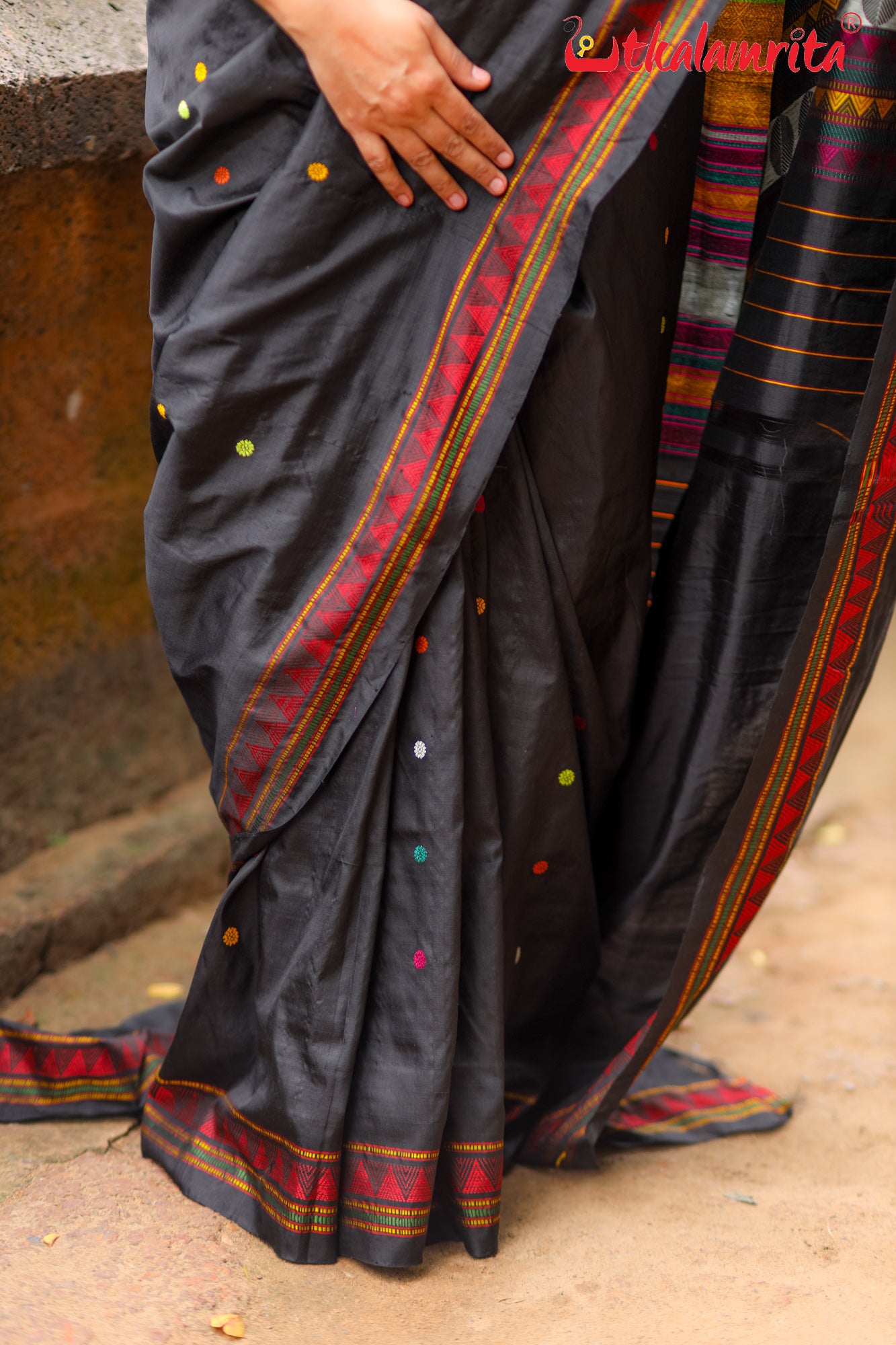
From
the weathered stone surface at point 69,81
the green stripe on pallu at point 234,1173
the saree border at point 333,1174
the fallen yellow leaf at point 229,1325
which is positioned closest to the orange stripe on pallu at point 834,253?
the weathered stone surface at point 69,81

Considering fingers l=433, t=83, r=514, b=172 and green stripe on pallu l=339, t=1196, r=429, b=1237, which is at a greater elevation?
fingers l=433, t=83, r=514, b=172

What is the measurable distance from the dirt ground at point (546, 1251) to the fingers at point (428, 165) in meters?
→ 1.10

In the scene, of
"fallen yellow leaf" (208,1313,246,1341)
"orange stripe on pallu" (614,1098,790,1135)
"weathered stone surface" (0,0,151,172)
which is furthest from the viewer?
"orange stripe on pallu" (614,1098,790,1135)

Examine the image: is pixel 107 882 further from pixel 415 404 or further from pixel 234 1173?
pixel 415 404

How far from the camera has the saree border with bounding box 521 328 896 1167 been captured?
1220 mm

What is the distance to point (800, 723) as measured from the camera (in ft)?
4.21

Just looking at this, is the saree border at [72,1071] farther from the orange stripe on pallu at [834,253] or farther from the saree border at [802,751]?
the orange stripe on pallu at [834,253]

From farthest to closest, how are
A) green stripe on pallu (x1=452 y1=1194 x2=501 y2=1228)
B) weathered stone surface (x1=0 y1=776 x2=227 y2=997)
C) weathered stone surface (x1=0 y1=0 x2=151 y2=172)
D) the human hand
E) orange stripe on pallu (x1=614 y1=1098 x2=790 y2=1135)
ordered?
weathered stone surface (x1=0 y1=776 x2=227 y2=997) → orange stripe on pallu (x1=614 y1=1098 x2=790 y2=1135) → weathered stone surface (x1=0 y1=0 x2=151 y2=172) → green stripe on pallu (x1=452 y1=1194 x2=501 y2=1228) → the human hand

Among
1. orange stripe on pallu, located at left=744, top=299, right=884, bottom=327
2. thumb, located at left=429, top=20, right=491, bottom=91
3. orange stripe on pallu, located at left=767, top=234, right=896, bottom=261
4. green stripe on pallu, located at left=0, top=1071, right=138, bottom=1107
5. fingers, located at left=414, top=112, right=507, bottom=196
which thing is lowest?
green stripe on pallu, located at left=0, top=1071, right=138, bottom=1107

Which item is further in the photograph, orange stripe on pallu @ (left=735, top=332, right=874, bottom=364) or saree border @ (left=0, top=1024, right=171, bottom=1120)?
saree border @ (left=0, top=1024, right=171, bottom=1120)

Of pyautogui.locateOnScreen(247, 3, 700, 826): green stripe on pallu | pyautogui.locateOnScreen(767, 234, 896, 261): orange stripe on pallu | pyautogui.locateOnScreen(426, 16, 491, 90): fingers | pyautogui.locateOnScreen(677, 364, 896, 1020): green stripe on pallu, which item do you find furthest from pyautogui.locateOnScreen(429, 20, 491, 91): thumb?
pyautogui.locateOnScreen(677, 364, 896, 1020): green stripe on pallu

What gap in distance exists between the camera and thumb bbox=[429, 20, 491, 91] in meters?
1.02

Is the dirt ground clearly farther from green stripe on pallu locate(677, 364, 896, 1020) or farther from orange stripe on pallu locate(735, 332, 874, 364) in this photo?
orange stripe on pallu locate(735, 332, 874, 364)

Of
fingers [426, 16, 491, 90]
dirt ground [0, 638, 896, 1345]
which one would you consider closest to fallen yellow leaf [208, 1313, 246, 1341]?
dirt ground [0, 638, 896, 1345]
